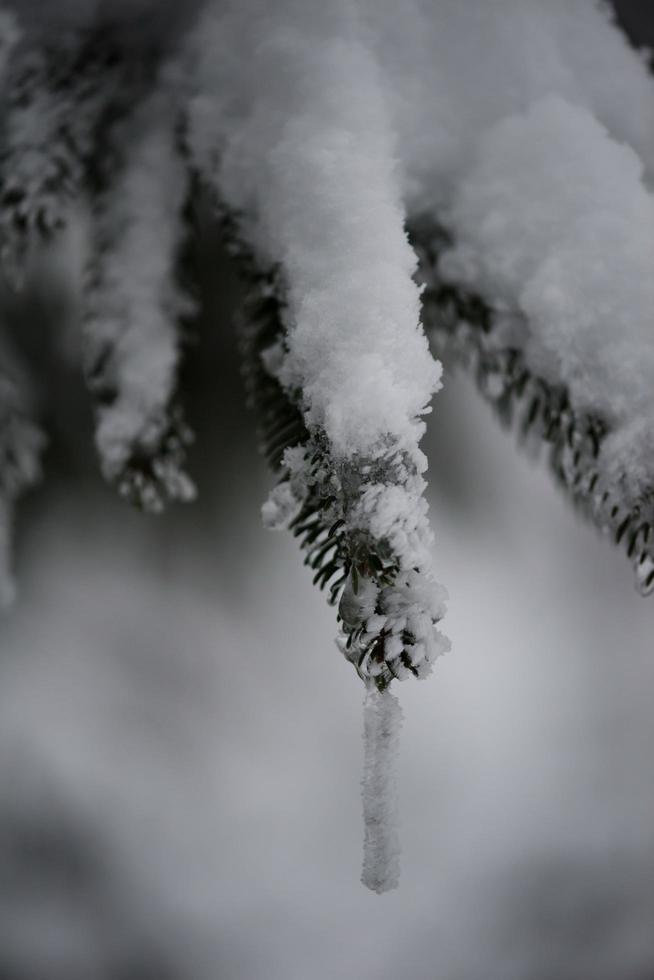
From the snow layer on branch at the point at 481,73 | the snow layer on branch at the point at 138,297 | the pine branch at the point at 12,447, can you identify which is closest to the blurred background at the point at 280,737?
the pine branch at the point at 12,447

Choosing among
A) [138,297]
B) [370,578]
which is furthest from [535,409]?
[138,297]

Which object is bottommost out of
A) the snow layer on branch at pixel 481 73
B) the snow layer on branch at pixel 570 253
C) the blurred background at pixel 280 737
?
the blurred background at pixel 280 737

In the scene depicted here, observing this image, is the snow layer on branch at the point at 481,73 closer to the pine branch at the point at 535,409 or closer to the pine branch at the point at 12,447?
the pine branch at the point at 535,409

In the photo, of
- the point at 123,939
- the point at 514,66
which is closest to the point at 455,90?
the point at 514,66

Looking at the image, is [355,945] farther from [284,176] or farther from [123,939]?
[284,176]

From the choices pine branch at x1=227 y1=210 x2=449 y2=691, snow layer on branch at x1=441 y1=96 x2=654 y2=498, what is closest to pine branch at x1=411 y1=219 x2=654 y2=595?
snow layer on branch at x1=441 y1=96 x2=654 y2=498
